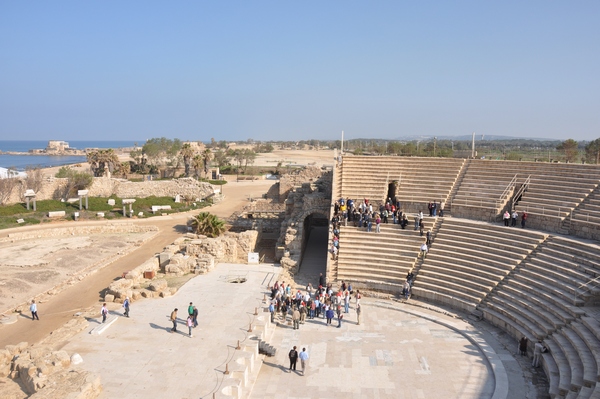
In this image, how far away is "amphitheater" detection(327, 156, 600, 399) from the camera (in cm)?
1434

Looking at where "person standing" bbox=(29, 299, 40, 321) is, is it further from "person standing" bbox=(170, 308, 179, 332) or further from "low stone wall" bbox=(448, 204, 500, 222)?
"low stone wall" bbox=(448, 204, 500, 222)

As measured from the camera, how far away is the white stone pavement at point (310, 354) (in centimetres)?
1245

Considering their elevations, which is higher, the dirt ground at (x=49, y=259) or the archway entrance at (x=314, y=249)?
the archway entrance at (x=314, y=249)

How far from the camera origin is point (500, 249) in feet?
64.0

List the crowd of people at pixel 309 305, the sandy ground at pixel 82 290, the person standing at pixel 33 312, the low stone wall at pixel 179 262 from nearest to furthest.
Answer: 1. the sandy ground at pixel 82 290
2. the crowd of people at pixel 309 305
3. the person standing at pixel 33 312
4. the low stone wall at pixel 179 262

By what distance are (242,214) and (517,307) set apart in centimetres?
2207

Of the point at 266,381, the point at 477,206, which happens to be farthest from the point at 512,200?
the point at 266,381

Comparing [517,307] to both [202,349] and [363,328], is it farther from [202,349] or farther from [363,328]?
[202,349]

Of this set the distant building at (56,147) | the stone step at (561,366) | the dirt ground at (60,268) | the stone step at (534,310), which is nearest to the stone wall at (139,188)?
the dirt ground at (60,268)

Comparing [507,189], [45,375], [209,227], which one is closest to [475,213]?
[507,189]

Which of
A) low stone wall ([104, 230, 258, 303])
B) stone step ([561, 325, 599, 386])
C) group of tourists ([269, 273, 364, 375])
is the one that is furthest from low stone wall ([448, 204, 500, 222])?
low stone wall ([104, 230, 258, 303])

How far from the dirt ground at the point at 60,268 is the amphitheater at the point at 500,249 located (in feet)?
37.3

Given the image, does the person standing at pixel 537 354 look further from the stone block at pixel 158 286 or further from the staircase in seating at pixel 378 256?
the stone block at pixel 158 286

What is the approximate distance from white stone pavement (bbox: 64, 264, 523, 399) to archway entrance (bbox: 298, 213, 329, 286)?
16.5 feet
